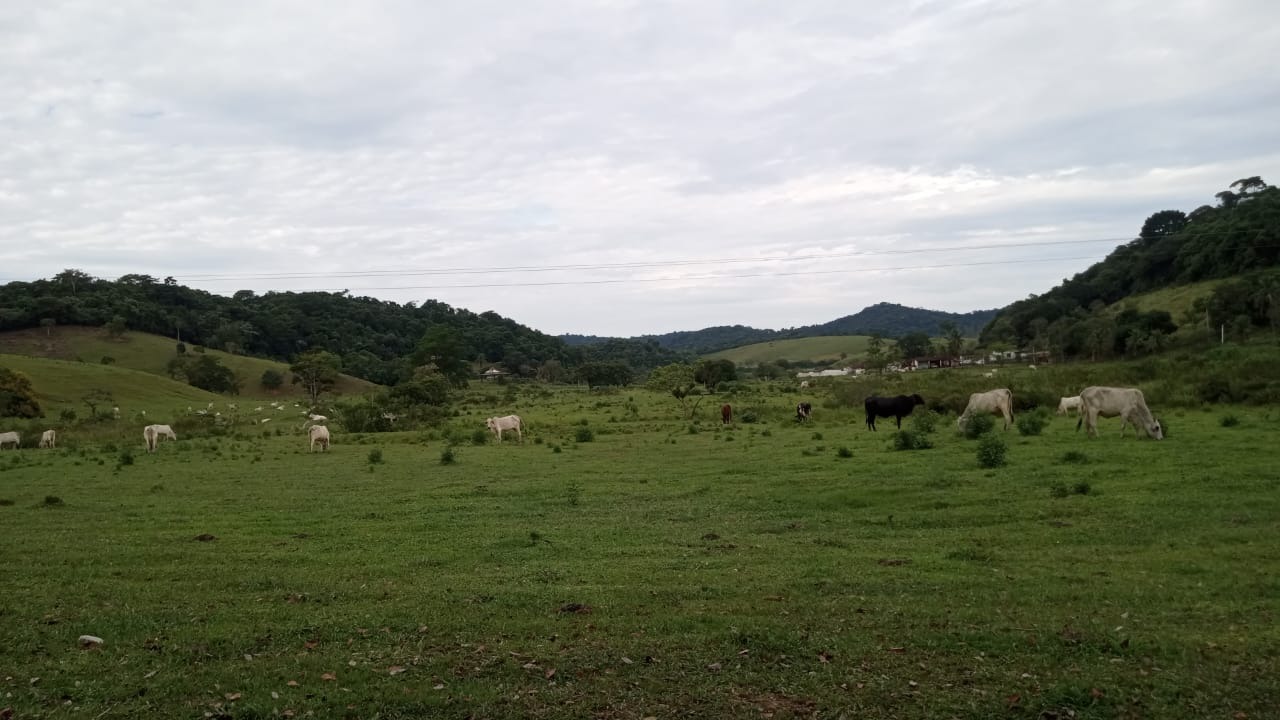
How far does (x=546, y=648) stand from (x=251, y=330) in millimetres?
133283

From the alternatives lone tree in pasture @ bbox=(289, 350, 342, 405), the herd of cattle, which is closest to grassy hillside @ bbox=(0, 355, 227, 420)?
lone tree in pasture @ bbox=(289, 350, 342, 405)

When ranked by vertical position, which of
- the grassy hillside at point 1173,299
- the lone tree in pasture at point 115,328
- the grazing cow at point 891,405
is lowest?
the grazing cow at point 891,405

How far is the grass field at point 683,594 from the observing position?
6574 millimetres

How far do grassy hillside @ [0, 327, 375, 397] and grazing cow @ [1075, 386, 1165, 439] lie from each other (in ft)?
290

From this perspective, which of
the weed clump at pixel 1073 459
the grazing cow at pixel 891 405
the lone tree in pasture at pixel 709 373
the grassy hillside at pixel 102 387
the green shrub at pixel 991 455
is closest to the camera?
the weed clump at pixel 1073 459

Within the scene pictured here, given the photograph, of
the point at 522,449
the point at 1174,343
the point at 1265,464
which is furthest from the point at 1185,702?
the point at 1174,343

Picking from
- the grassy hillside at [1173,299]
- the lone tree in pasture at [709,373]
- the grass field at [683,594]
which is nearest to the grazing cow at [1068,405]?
the grass field at [683,594]

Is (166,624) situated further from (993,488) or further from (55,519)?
(993,488)

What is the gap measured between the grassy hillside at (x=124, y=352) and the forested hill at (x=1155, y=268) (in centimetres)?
8259

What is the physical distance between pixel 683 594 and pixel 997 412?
24.9m

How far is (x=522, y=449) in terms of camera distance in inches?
1161

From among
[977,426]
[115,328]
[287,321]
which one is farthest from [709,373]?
[287,321]

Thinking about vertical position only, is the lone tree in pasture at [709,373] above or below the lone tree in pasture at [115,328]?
below

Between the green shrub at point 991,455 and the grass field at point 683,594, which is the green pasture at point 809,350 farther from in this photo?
the grass field at point 683,594
